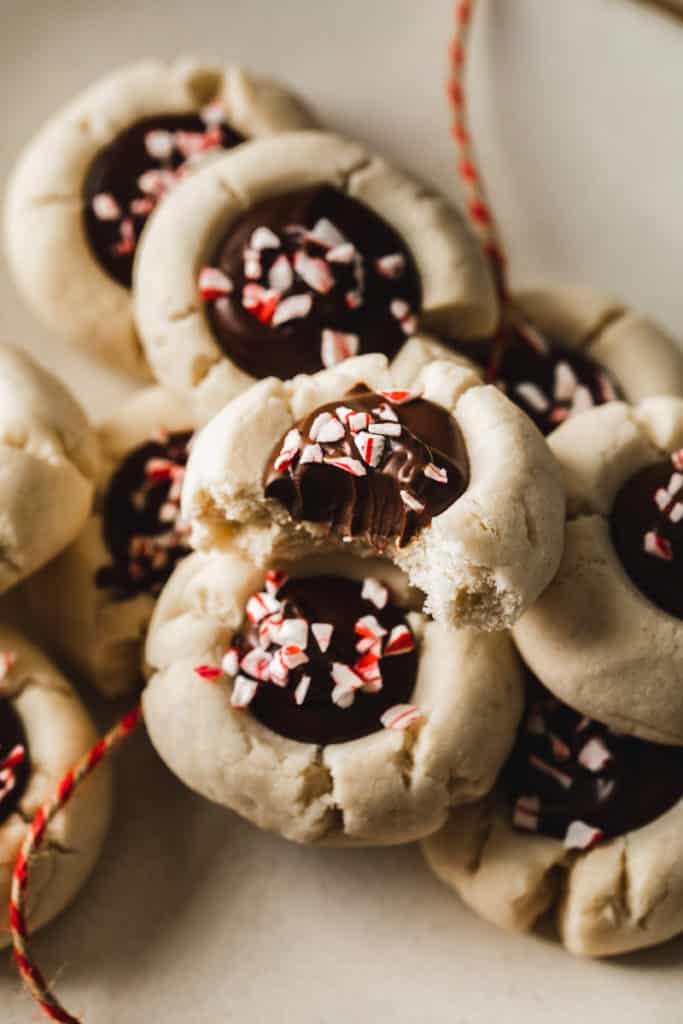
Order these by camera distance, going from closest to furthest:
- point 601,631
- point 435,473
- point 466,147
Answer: point 435,473 → point 601,631 → point 466,147

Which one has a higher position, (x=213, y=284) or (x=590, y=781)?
(x=213, y=284)

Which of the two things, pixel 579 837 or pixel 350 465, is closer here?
pixel 350 465

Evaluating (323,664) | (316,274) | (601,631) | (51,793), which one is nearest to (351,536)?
(323,664)

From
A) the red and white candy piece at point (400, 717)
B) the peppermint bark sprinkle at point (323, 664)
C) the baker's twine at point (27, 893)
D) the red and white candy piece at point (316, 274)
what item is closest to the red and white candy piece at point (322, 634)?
the peppermint bark sprinkle at point (323, 664)

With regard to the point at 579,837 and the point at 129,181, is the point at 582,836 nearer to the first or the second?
the point at 579,837

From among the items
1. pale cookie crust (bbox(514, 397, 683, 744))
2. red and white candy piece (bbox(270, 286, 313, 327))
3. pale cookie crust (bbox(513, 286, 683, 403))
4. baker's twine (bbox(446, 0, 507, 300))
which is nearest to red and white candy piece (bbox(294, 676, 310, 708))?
pale cookie crust (bbox(514, 397, 683, 744))

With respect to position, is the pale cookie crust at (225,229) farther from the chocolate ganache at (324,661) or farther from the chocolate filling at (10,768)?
the chocolate filling at (10,768)
